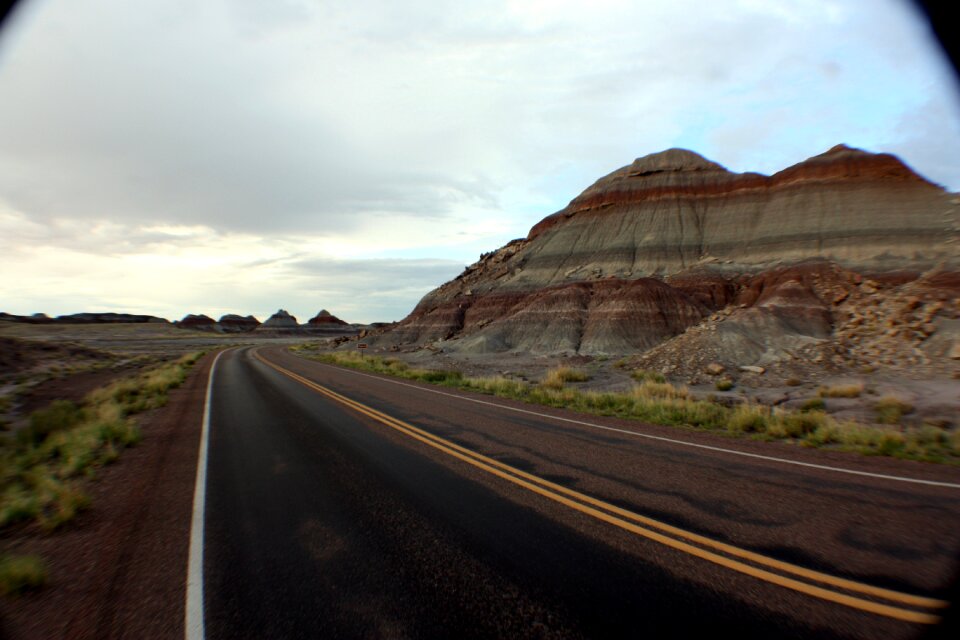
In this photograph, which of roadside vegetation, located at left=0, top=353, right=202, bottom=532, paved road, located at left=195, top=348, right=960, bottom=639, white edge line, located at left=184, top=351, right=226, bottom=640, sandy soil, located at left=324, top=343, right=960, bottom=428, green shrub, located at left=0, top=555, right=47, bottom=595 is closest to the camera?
paved road, located at left=195, top=348, right=960, bottom=639

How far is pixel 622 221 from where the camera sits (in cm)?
5288

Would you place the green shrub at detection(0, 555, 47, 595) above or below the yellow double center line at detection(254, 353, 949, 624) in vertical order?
below

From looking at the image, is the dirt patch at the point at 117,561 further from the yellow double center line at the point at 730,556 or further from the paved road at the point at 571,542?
the yellow double center line at the point at 730,556

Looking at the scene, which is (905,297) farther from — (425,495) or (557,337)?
(425,495)

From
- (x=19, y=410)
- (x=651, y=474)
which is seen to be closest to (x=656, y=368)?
(x=651, y=474)

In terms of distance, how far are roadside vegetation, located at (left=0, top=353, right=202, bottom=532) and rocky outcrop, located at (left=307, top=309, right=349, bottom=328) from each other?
18041cm

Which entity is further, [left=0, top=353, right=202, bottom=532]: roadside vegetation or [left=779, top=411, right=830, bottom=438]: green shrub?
[left=779, top=411, right=830, bottom=438]: green shrub

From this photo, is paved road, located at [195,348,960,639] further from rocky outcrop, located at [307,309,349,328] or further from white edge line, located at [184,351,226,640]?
rocky outcrop, located at [307,309,349,328]

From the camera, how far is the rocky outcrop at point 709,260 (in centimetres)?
3222

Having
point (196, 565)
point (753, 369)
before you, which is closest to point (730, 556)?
point (196, 565)

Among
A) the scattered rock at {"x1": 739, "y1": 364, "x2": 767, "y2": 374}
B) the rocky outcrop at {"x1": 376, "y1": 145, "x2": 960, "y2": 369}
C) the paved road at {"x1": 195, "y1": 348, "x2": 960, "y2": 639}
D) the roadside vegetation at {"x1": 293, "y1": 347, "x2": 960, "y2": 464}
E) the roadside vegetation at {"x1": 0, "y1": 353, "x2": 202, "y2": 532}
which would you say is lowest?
the roadside vegetation at {"x1": 0, "y1": 353, "x2": 202, "y2": 532}

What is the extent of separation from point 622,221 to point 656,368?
31.4 metres

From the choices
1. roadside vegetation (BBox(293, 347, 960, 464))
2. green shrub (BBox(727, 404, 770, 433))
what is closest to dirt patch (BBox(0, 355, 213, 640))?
roadside vegetation (BBox(293, 347, 960, 464))

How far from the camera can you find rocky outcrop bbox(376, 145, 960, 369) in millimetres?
32219
